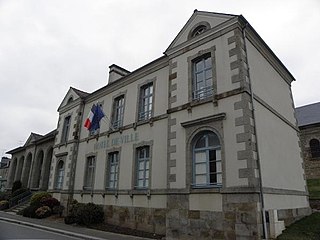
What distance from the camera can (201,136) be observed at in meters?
9.23

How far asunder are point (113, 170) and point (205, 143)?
580cm

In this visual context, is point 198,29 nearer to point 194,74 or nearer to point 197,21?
point 197,21

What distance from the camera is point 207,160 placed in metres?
8.77

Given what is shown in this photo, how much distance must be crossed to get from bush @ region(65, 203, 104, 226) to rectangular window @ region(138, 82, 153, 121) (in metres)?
4.68

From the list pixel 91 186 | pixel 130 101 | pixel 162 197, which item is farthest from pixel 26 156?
pixel 162 197

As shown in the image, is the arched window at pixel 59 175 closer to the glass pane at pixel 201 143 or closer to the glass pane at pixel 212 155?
the glass pane at pixel 201 143

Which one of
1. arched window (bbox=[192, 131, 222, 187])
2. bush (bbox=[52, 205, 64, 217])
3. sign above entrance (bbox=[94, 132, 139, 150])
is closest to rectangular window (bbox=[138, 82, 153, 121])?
sign above entrance (bbox=[94, 132, 139, 150])

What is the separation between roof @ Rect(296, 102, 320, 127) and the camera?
66.6 feet

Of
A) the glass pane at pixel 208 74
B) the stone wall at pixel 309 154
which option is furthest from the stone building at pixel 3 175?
the stone wall at pixel 309 154

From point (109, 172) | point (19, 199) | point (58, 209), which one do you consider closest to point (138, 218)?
point (109, 172)

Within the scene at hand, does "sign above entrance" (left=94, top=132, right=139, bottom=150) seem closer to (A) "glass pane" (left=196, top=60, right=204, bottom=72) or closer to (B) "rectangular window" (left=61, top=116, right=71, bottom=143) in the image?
(A) "glass pane" (left=196, top=60, right=204, bottom=72)

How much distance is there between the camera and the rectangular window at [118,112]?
1381 cm

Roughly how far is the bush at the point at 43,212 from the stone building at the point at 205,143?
248cm

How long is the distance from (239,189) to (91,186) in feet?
28.8
